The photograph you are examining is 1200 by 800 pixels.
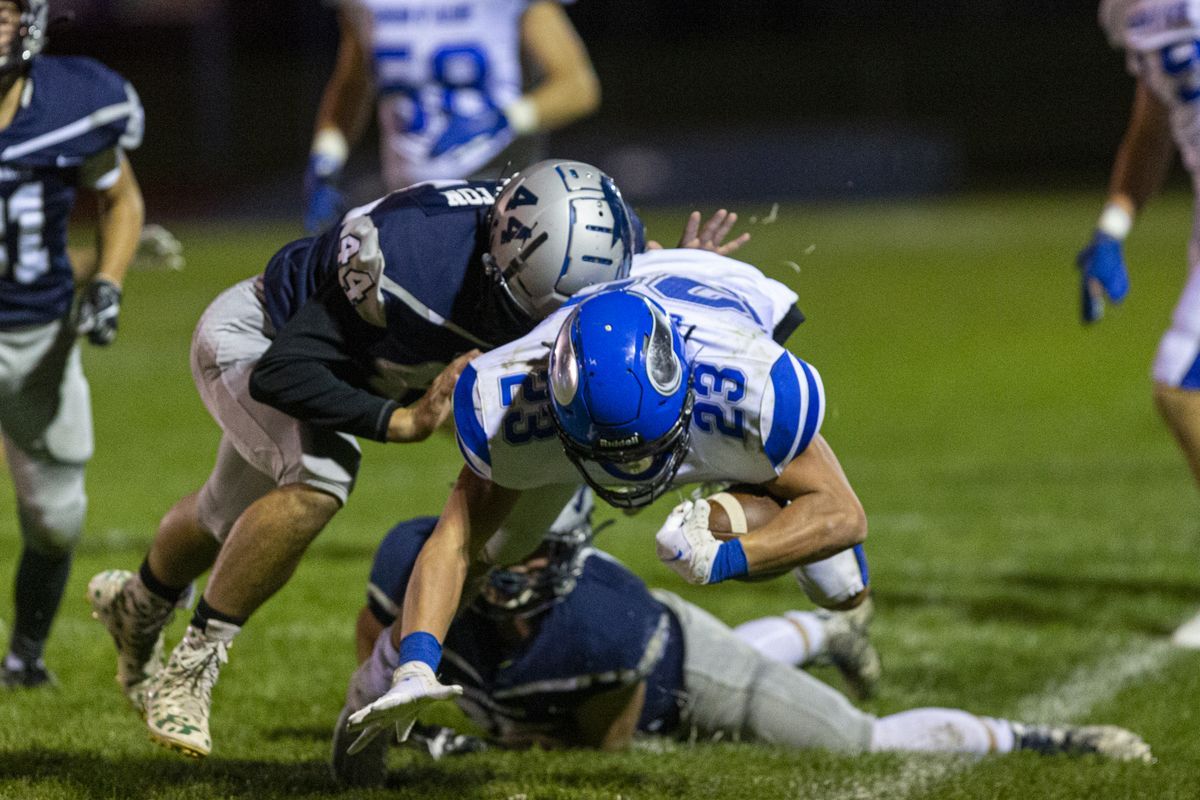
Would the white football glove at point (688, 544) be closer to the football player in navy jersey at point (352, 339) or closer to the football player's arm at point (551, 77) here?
the football player in navy jersey at point (352, 339)

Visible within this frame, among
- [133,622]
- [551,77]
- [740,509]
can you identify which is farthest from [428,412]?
[551,77]

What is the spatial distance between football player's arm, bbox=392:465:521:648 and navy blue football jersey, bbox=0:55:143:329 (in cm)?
160

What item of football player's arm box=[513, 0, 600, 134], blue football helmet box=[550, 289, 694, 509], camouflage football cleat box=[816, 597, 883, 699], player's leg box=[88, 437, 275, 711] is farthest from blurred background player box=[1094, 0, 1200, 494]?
player's leg box=[88, 437, 275, 711]

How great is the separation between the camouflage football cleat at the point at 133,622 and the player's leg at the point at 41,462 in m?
0.44

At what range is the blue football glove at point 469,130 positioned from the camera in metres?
5.50

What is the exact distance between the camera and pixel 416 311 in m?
3.38

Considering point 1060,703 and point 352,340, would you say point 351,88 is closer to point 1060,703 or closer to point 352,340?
point 352,340

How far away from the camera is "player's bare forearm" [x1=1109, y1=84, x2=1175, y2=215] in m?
4.99

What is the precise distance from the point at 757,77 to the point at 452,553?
24151mm

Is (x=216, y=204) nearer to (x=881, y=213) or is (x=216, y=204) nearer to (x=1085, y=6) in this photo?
(x=881, y=213)

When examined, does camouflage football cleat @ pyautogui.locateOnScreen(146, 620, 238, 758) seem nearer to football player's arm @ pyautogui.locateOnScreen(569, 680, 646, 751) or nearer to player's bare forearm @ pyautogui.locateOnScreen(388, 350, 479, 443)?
player's bare forearm @ pyautogui.locateOnScreen(388, 350, 479, 443)

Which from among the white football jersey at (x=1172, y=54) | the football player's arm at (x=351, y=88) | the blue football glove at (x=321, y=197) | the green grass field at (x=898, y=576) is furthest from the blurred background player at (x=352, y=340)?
the football player's arm at (x=351, y=88)

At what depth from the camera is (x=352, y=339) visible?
3.47m

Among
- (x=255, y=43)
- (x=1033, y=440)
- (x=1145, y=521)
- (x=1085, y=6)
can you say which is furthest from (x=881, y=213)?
(x=1145, y=521)
